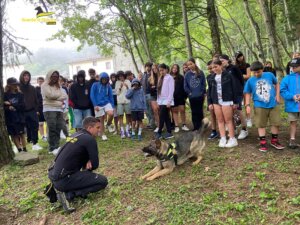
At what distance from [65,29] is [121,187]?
13329 millimetres

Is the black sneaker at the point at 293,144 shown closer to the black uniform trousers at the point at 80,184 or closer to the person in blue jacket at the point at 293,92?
the person in blue jacket at the point at 293,92

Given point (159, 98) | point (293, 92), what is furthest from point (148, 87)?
point (293, 92)

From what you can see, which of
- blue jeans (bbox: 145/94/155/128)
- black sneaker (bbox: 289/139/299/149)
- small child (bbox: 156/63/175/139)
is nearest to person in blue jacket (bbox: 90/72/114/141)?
blue jeans (bbox: 145/94/155/128)

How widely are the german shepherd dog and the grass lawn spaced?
0.14 meters

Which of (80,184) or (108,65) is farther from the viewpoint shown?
(108,65)

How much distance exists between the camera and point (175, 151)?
5.38m

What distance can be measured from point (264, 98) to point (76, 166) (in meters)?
3.82

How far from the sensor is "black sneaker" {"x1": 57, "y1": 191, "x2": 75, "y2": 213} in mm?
4438

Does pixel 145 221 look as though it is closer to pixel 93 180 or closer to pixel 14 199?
pixel 93 180

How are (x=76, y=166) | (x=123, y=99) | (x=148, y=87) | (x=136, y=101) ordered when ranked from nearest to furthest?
(x=76, y=166) → (x=136, y=101) → (x=148, y=87) → (x=123, y=99)

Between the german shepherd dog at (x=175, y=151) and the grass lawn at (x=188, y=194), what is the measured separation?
139 mm

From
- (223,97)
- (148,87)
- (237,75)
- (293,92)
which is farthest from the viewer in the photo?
(148,87)

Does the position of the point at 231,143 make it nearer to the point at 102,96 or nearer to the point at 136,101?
the point at 136,101

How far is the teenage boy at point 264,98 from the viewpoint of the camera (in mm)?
5809
